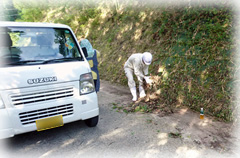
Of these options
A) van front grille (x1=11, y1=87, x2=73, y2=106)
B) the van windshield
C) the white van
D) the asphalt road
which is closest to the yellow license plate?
the white van

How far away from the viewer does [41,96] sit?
118 inches

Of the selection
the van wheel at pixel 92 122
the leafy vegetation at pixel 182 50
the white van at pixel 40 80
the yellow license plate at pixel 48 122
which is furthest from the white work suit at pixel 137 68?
the yellow license plate at pixel 48 122

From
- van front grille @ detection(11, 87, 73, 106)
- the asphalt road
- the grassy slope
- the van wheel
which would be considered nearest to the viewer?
van front grille @ detection(11, 87, 73, 106)

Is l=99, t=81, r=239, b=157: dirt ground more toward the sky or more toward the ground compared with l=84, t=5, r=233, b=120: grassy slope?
more toward the ground

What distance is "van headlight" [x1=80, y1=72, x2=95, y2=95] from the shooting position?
3307 millimetres

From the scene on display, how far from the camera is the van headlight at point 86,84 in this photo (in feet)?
10.8

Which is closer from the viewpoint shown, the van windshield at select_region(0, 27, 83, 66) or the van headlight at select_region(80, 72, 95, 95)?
the van windshield at select_region(0, 27, 83, 66)

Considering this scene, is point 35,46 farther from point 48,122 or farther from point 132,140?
point 132,140

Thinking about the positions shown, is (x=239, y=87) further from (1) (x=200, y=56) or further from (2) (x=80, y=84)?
(2) (x=80, y=84)

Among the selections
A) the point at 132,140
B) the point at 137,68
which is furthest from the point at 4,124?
the point at 137,68

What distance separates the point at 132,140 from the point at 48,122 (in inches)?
62.3

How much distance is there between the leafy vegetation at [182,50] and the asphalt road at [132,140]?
0.63 m

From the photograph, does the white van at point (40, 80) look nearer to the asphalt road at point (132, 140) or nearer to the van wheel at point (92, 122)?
the van wheel at point (92, 122)

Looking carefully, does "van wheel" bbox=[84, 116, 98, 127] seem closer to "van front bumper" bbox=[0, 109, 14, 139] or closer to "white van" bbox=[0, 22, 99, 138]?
"white van" bbox=[0, 22, 99, 138]
